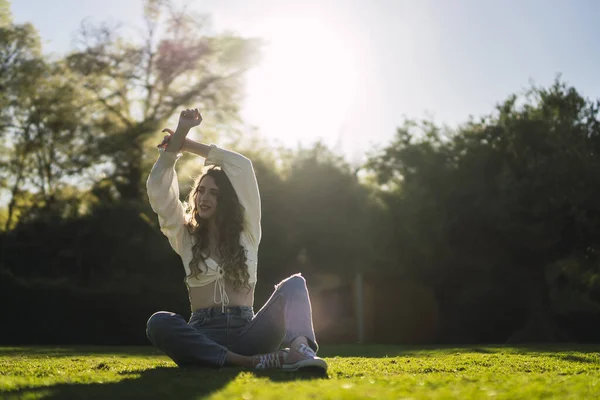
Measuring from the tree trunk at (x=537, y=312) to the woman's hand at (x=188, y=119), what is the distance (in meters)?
16.0

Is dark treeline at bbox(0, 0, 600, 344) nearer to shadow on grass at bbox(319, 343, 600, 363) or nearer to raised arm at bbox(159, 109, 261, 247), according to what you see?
shadow on grass at bbox(319, 343, 600, 363)

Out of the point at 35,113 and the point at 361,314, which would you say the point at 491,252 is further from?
the point at 35,113

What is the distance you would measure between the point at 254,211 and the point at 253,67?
24.6 metres

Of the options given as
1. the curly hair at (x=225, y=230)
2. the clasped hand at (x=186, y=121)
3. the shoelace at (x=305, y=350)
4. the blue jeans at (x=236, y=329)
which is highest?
the clasped hand at (x=186, y=121)

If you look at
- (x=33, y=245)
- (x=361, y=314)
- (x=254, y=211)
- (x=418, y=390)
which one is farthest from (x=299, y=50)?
(x=418, y=390)

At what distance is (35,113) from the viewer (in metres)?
27.3

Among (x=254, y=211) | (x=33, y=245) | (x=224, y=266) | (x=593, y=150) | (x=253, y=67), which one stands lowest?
(x=224, y=266)

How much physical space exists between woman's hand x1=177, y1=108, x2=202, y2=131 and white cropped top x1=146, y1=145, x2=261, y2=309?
0.22m

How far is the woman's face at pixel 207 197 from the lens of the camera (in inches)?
198

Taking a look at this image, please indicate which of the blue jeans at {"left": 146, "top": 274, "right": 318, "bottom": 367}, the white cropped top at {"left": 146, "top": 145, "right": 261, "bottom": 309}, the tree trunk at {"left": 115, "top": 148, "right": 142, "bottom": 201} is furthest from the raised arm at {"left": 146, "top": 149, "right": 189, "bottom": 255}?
the tree trunk at {"left": 115, "top": 148, "right": 142, "bottom": 201}

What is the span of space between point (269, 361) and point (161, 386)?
110 centimetres

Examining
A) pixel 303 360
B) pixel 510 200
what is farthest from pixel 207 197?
pixel 510 200

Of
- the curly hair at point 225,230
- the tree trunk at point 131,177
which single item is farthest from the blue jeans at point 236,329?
the tree trunk at point 131,177

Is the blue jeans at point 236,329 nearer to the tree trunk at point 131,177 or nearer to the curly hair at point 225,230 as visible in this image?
the curly hair at point 225,230
